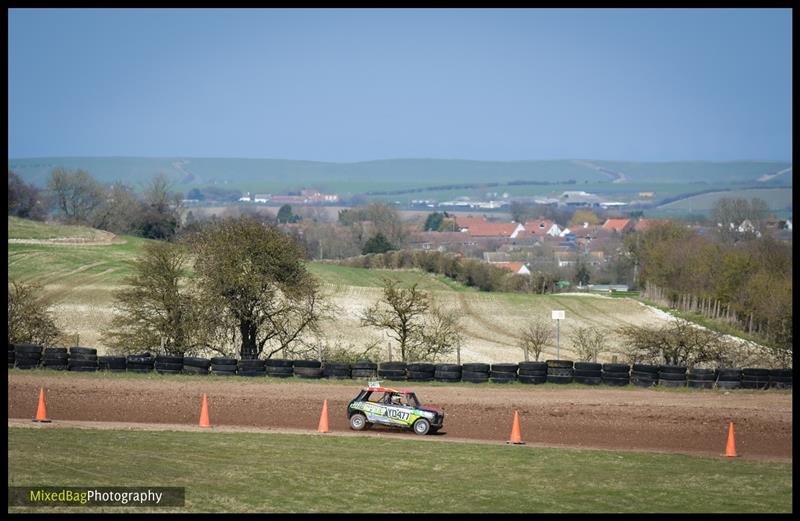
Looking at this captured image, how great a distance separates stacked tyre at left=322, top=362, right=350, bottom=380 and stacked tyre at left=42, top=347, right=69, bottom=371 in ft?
33.1

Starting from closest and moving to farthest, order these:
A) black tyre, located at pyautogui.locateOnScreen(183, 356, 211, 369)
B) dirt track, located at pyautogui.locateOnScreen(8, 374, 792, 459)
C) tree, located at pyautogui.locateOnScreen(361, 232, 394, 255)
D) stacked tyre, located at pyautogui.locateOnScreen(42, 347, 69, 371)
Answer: dirt track, located at pyautogui.locateOnScreen(8, 374, 792, 459)
black tyre, located at pyautogui.locateOnScreen(183, 356, 211, 369)
stacked tyre, located at pyautogui.locateOnScreen(42, 347, 69, 371)
tree, located at pyautogui.locateOnScreen(361, 232, 394, 255)

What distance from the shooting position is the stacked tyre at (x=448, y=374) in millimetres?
42000

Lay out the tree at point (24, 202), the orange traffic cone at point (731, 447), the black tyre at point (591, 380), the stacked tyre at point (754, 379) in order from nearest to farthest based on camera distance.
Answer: the orange traffic cone at point (731, 447), the stacked tyre at point (754, 379), the black tyre at point (591, 380), the tree at point (24, 202)

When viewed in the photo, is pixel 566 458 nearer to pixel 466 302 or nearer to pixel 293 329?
pixel 293 329

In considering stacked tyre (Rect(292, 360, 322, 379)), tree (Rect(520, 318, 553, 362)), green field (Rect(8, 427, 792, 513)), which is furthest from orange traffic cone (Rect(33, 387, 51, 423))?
tree (Rect(520, 318, 553, 362))

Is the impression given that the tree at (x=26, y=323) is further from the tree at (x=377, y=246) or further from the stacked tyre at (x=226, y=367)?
the tree at (x=377, y=246)

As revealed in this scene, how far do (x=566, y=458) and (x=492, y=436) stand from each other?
440cm

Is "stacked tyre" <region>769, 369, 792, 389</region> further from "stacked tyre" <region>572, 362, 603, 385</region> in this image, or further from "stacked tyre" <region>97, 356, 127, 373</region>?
"stacked tyre" <region>97, 356, 127, 373</region>

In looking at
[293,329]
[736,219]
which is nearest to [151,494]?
A: [293,329]

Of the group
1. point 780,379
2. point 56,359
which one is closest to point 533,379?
point 780,379

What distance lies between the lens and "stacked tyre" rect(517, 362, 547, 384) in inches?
1649

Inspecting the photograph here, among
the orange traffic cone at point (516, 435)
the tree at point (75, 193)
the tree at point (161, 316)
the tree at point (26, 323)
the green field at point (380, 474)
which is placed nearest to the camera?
the green field at point (380, 474)

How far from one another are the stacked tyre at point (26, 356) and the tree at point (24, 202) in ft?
315

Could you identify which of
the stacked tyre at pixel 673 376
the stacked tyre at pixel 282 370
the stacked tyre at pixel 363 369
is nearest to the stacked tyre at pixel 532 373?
the stacked tyre at pixel 673 376
